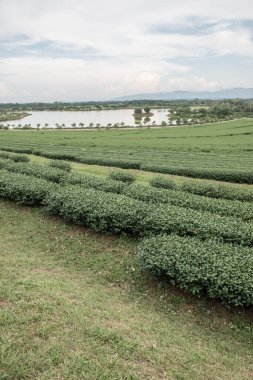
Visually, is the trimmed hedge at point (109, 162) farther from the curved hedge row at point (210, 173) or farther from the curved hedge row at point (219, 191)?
the curved hedge row at point (219, 191)

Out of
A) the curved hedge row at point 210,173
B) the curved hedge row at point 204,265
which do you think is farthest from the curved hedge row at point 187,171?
the curved hedge row at point 204,265

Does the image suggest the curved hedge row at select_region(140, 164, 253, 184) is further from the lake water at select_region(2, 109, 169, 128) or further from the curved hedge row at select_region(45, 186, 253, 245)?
the lake water at select_region(2, 109, 169, 128)

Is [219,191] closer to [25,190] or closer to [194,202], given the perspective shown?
[194,202]

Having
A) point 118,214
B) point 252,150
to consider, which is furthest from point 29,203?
point 252,150

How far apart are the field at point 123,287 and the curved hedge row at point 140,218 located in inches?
1.3

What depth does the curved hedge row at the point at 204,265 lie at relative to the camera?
6426mm

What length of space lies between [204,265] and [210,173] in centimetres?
1637

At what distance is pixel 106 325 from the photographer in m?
5.95

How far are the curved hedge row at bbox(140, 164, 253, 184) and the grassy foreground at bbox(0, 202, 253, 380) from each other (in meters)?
14.5

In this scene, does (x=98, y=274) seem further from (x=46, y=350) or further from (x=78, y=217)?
(x=46, y=350)

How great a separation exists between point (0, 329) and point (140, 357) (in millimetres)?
2274

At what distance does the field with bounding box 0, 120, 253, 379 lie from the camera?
5.15 m

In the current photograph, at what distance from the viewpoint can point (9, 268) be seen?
791cm

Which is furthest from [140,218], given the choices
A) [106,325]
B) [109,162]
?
[109,162]
